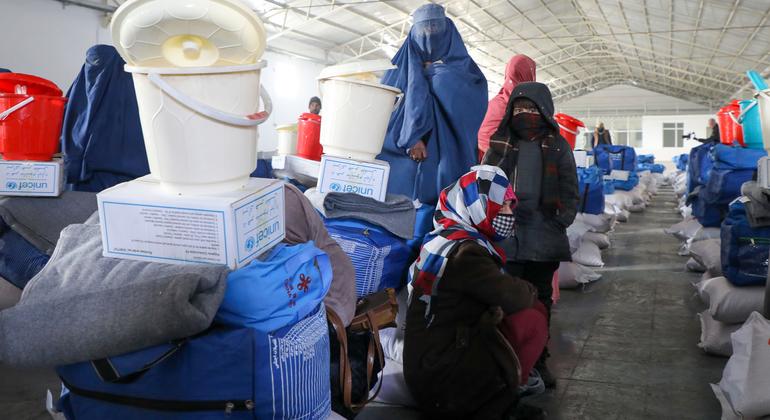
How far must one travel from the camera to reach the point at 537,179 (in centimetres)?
269

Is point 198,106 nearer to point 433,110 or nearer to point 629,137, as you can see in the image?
point 433,110

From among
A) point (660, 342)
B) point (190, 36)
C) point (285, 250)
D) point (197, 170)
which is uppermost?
point (190, 36)

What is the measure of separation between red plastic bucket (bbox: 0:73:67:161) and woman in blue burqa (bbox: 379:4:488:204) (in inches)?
56.0

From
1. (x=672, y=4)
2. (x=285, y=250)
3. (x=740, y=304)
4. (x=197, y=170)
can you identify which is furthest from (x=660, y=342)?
(x=672, y=4)

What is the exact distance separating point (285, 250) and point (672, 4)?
13.2 meters

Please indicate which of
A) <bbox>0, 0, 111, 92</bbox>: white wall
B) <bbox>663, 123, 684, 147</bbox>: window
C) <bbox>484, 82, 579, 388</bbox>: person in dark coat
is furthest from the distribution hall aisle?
<bbox>663, 123, 684, 147</bbox>: window

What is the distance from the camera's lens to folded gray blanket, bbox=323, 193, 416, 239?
7.20ft

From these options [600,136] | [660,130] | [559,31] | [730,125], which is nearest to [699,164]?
[730,125]

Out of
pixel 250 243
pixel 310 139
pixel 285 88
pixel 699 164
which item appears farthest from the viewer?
pixel 285 88

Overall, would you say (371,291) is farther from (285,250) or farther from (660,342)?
(660,342)

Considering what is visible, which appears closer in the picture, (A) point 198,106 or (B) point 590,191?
(A) point 198,106

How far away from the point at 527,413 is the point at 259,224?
1.32 meters

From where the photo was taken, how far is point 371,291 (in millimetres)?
2270

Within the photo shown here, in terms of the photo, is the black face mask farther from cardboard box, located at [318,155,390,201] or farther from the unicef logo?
the unicef logo
